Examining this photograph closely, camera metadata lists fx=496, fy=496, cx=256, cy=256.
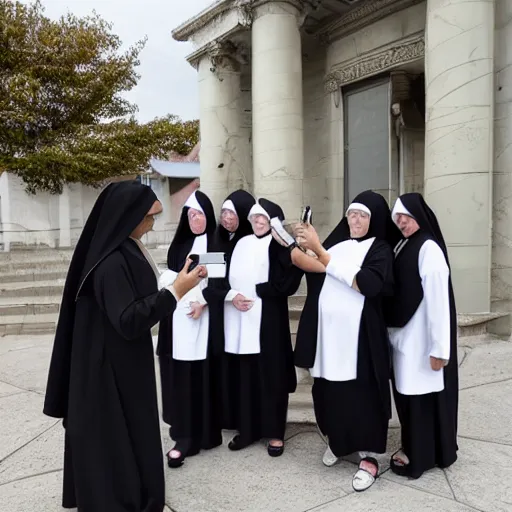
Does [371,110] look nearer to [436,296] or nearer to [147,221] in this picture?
[436,296]

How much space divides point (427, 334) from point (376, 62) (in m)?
7.19

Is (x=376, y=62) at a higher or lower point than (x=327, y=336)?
higher

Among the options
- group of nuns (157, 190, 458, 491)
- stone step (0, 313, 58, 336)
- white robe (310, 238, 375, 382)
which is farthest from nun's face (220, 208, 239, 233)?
stone step (0, 313, 58, 336)

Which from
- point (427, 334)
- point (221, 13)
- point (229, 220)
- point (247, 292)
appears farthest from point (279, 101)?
point (427, 334)

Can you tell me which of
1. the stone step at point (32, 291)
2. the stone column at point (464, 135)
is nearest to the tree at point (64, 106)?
the stone step at point (32, 291)

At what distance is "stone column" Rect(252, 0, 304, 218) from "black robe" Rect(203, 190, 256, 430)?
483 centimetres

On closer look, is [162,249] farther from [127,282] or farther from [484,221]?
[127,282]

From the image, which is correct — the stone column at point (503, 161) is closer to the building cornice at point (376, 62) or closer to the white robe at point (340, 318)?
the building cornice at point (376, 62)

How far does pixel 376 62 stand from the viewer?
8984 millimetres

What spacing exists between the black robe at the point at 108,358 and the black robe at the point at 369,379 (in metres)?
1.23

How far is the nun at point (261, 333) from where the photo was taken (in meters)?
3.62

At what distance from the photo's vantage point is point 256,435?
149 inches

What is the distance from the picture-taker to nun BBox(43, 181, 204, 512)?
2.44 m

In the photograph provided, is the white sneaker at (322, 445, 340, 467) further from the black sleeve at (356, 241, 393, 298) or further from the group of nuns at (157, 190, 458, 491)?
the black sleeve at (356, 241, 393, 298)
